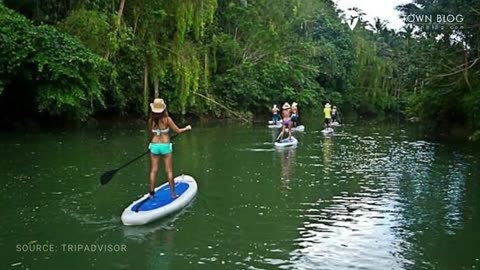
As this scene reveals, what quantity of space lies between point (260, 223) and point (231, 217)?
0.52 m

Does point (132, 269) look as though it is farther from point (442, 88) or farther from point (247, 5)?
point (247, 5)

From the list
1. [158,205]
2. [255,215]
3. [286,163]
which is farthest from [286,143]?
[158,205]

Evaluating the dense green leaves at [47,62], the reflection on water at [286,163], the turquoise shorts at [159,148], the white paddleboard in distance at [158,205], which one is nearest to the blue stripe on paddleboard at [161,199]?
the white paddleboard in distance at [158,205]

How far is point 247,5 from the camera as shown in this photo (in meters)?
43.5

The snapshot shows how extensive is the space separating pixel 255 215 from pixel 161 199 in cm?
144

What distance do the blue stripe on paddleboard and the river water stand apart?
0.31 metres

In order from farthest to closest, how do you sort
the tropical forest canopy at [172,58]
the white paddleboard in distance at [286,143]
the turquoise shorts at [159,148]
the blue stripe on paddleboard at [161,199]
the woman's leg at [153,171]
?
the tropical forest canopy at [172,58] < the white paddleboard in distance at [286,143] < the turquoise shorts at [159,148] < the woman's leg at [153,171] < the blue stripe on paddleboard at [161,199]

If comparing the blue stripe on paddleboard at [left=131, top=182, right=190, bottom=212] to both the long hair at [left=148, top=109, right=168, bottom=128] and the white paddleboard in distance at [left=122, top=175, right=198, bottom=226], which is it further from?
the long hair at [left=148, top=109, right=168, bottom=128]

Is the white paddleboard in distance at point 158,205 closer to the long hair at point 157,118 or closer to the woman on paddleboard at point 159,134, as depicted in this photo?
the woman on paddleboard at point 159,134

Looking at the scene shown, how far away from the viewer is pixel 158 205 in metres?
8.14

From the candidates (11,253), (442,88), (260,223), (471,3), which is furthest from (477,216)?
(442,88)

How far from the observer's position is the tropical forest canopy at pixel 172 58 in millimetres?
21844

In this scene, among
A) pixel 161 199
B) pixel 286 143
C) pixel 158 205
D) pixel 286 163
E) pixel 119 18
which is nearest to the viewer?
pixel 158 205

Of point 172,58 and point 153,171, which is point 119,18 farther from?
point 153,171
